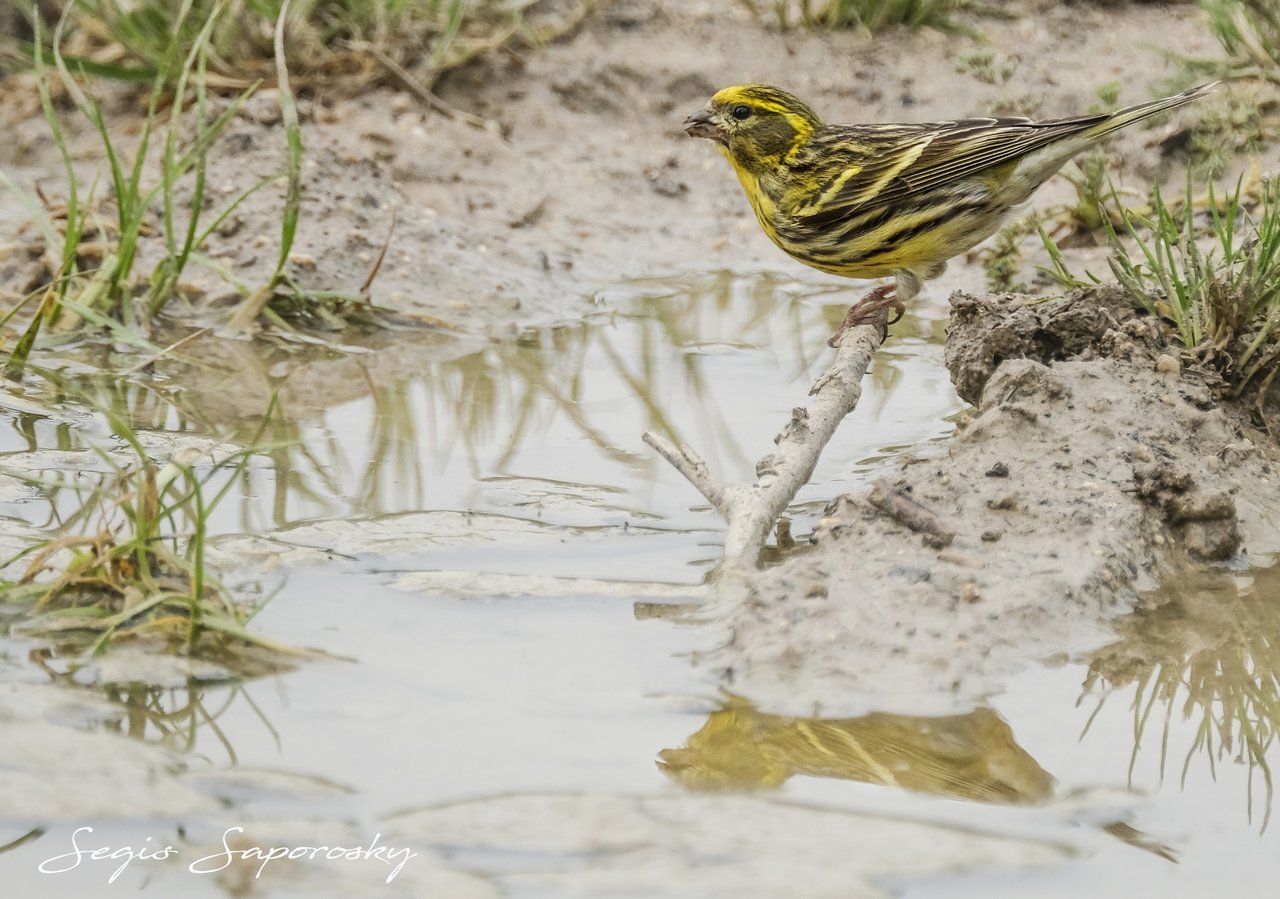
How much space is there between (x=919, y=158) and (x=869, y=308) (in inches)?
24.5

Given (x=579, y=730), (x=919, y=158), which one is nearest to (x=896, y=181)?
(x=919, y=158)

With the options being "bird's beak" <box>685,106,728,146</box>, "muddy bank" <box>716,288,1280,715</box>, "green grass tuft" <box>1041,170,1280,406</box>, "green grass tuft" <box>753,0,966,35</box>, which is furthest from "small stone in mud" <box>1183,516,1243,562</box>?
"green grass tuft" <box>753,0,966,35</box>

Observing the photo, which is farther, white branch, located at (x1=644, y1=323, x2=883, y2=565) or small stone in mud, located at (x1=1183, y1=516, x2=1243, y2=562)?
small stone in mud, located at (x1=1183, y1=516, x2=1243, y2=562)

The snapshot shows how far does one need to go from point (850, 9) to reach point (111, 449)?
5.37 metres

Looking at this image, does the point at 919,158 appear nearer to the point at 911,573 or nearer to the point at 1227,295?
the point at 1227,295

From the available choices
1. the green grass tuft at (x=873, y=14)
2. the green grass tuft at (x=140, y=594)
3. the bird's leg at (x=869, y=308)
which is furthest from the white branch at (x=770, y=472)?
the green grass tuft at (x=873, y=14)

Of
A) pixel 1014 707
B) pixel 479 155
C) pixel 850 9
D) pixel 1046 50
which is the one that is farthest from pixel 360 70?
pixel 1014 707

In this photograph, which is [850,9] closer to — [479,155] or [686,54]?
[686,54]

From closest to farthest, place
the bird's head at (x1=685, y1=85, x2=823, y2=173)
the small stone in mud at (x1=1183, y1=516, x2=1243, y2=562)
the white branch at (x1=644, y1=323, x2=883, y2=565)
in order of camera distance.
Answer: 1. the white branch at (x1=644, y1=323, x2=883, y2=565)
2. the small stone in mud at (x1=1183, y1=516, x2=1243, y2=562)
3. the bird's head at (x1=685, y1=85, x2=823, y2=173)

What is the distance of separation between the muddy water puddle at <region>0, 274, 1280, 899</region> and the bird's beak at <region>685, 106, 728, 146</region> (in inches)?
58.7

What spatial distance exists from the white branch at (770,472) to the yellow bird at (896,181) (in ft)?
2.45

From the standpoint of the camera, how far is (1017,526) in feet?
12.8

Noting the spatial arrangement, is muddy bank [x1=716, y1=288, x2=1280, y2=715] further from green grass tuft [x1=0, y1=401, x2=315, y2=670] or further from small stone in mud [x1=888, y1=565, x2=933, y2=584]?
green grass tuft [x1=0, y1=401, x2=315, y2=670]

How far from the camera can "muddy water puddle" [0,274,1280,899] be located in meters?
2.64
